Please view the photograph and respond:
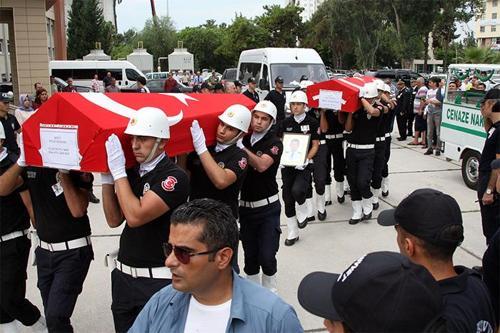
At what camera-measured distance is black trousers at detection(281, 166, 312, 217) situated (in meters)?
6.07

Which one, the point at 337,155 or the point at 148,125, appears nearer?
the point at 148,125

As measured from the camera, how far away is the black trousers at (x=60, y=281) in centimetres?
333

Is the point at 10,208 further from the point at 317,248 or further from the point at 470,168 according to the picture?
the point at 470,168

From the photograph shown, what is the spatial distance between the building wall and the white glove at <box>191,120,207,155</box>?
3801 inches

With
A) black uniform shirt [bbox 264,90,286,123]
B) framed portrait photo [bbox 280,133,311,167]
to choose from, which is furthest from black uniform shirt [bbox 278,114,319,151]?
black uniform shirt [bbox 264,90,286,123]

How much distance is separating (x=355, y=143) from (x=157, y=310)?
508 centimetres

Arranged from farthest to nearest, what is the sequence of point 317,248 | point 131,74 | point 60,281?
1. point 131,74
2. point 317,248
3. point 60,281

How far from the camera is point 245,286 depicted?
2139 mm

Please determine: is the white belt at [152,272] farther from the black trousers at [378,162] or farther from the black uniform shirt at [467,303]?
the black trousers at [378,162]

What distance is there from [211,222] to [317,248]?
4.20m

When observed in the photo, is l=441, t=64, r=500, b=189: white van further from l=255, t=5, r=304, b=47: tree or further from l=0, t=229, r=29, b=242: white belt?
l=255, t=5, r=304, b=47: tree

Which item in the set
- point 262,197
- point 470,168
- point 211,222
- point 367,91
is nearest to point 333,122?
point 367,91

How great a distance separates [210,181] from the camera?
3.90m

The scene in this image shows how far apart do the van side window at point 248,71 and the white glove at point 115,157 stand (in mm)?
12733
